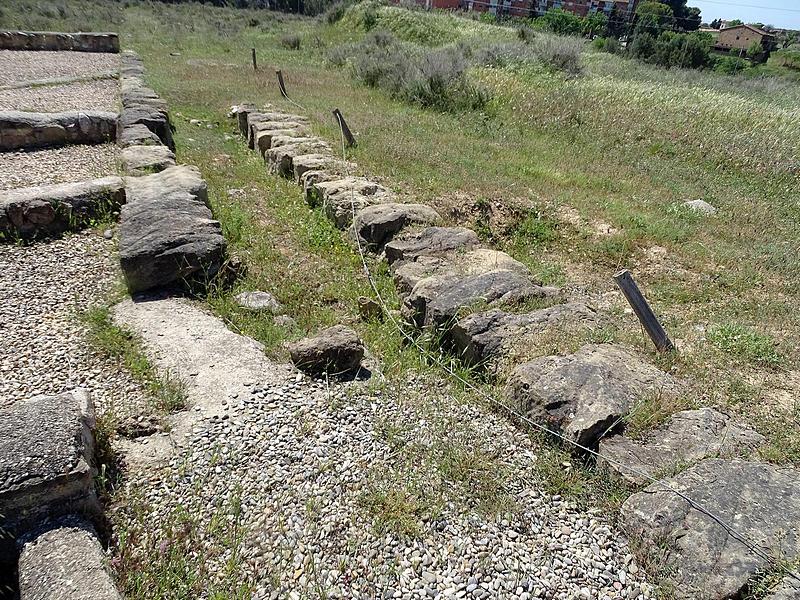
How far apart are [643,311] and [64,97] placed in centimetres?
1388

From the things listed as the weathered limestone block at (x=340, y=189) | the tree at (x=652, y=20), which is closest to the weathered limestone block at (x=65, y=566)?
the weathered limestone block at (x=340, y=189)

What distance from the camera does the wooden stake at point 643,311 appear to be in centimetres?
392

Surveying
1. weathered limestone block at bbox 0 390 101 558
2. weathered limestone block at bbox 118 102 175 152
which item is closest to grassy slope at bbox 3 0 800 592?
weathered limestone block at bbox 118 102 175 152

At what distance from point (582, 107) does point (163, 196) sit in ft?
33.5

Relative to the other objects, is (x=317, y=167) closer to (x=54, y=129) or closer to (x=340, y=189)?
(x=340, y=189)

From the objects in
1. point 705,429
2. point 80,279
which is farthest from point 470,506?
point 80,279

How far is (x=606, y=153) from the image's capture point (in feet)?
35.2

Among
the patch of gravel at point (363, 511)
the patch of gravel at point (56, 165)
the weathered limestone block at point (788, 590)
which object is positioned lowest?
the patch of gravel at point (56, 165)

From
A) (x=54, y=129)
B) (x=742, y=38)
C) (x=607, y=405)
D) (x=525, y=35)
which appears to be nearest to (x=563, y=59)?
(x=525, y=35)

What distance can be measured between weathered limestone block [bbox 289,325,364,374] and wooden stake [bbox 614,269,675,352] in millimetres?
2031

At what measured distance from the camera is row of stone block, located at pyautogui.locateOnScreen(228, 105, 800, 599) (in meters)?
2.61

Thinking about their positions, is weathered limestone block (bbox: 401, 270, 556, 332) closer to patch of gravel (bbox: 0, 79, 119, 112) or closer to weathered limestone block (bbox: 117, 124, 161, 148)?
weathered limestone block (bbox: 117, 124, 161, 148)

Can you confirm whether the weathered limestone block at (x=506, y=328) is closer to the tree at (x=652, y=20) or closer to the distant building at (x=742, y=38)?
the tree at (x=652, y=20)

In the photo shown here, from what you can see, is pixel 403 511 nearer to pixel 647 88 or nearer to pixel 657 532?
pixel 657 532
